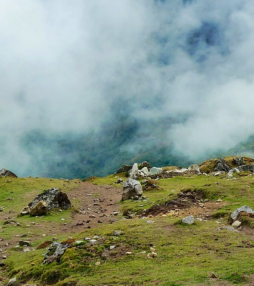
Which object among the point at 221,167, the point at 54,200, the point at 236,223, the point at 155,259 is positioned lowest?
the point at 155,259

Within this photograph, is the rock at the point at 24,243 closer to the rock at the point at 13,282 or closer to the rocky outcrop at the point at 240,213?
the rock at the point at 13,282

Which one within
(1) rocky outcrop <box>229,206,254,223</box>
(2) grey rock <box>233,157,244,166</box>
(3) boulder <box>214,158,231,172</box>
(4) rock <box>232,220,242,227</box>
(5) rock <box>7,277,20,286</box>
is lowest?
(5) rock <box>7,277,20,286</box>

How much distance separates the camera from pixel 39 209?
33.8 m

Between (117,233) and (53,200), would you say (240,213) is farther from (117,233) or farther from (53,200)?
(53,200)

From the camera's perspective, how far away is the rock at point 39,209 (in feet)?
110

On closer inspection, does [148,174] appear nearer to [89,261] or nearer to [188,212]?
[188,212]

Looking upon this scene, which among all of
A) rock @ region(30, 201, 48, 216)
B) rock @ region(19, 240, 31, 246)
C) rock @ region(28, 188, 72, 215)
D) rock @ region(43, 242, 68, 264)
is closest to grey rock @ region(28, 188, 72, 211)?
rock @ region(28, 188, 72, 215)

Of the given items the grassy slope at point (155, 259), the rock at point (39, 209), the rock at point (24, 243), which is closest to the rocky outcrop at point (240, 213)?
the grassy slope at point (155, 259)

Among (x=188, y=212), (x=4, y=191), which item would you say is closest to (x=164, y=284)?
(x=188, y=212)

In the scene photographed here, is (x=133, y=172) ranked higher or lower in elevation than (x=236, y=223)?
higher

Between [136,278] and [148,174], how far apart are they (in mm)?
60090

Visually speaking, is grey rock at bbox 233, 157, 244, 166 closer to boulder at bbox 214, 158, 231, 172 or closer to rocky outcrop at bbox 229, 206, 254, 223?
boulder at bbox 214, 158, 231, 172

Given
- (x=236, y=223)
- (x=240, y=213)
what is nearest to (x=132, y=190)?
(x=240, y=213)

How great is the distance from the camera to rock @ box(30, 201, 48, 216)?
33.6m
